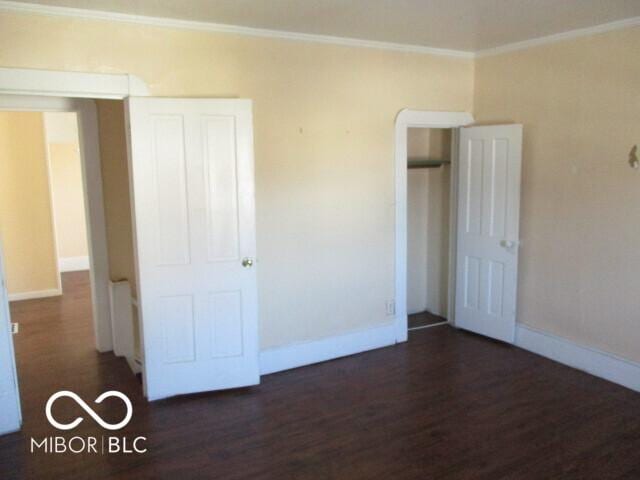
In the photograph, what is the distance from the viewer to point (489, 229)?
15.2 ft

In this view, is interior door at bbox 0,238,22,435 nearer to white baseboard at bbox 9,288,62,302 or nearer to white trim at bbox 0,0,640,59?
white trim at bbox 0,0,640,59

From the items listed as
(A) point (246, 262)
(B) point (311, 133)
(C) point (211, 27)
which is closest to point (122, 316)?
A: (A) point (246, 262)

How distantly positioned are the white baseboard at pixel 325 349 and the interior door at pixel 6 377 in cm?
167

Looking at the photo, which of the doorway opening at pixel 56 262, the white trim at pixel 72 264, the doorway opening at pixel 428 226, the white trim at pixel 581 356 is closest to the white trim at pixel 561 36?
the doorway opening at pixel 428 226

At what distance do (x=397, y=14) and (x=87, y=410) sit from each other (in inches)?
134

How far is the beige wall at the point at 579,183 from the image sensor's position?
145 inches

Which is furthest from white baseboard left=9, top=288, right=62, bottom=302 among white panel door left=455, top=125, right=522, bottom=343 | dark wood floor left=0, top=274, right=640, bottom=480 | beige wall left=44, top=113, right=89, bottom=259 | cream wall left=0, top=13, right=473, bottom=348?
white panel door left=455, top=125, right=522, bottom=343

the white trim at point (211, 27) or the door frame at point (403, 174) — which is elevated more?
the white trim at point (211, 27)

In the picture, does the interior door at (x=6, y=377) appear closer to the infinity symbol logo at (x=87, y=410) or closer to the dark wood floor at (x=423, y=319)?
the infinity symbol logo at (x=87, y=410)

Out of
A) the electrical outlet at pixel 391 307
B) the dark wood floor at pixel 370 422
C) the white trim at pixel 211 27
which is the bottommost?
the dark wood floor at pixel 370 422

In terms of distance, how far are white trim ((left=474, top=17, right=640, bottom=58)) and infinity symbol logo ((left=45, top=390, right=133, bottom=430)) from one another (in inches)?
163

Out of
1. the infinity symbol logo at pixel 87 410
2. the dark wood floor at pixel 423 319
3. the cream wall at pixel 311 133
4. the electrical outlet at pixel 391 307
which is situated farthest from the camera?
the dark wood floor at pixel 423 319

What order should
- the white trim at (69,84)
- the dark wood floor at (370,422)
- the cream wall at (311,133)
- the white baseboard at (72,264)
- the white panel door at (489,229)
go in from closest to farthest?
the dark wood floor at (370,422)
the white trim at (69,84)
the cream wall at (311,133)
the white panel door at (489,229)
the white baseboard at (72,264)

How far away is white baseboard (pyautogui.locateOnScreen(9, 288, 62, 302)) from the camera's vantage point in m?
6.48
